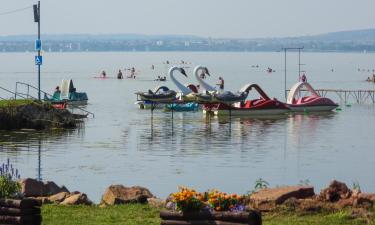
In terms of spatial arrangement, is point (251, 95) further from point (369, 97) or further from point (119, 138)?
point (119, 138)

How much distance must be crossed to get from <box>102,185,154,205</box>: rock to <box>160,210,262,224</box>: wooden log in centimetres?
573

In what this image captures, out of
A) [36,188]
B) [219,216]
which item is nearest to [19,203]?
[219,216]

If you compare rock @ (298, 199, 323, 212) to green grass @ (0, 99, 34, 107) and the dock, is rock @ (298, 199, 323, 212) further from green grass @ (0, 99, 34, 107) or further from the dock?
the dock

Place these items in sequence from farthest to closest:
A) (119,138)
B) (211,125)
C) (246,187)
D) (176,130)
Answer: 1. (211,125)
2. (176,130)
3. (119,138)
4. (246,187)

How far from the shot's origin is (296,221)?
16.4 m

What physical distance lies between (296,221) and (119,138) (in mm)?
31893

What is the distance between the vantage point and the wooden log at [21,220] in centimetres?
1507

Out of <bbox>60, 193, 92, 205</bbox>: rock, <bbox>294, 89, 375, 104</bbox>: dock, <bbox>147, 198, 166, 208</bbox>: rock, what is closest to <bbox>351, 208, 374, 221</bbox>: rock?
<bbox>147, 198, 166, 208</bbox>: rock

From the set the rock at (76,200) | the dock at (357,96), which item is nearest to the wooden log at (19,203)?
the rock at (76,200)

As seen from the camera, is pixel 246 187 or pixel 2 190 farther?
pixel 246 187

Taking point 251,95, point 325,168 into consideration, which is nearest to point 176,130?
point 325,168

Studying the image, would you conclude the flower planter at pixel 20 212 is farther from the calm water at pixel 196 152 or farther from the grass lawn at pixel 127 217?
the calm water at pixel 196 152

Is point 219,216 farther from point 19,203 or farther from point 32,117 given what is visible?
point 32,117

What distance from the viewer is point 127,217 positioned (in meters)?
17.5
